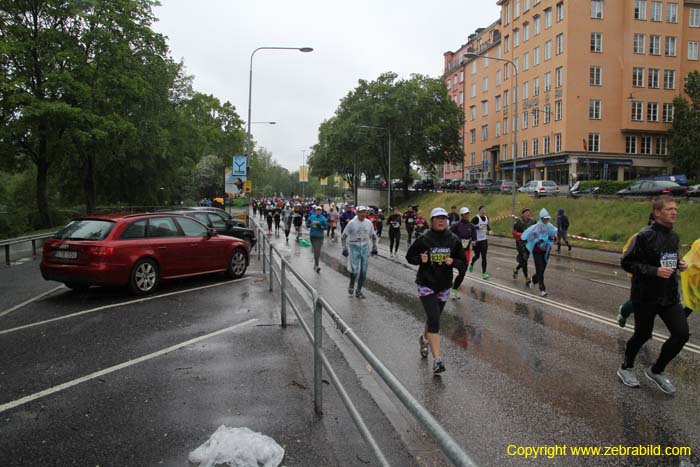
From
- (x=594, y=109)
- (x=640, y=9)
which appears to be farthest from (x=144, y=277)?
(x=640, y=9)

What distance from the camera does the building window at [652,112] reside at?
4759 centimetres

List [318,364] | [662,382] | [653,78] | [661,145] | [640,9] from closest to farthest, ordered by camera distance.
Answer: [318,364], [662,382], [640,9], [653,78], [661,145]

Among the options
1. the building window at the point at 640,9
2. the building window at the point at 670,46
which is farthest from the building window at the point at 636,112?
the building window at the point at 640,9

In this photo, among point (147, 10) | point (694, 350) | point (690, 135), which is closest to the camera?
point (694, 350)

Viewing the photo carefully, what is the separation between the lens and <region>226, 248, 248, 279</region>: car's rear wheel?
38.1 feet

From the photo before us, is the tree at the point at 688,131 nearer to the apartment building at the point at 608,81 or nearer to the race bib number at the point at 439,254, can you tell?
the apartment building at the point at 608,81

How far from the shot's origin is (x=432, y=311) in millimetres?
5520

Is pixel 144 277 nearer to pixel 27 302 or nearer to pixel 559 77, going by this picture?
pixel 27 302

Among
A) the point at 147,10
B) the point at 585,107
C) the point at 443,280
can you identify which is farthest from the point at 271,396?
the point at 585,107

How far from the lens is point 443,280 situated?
562 centimetres

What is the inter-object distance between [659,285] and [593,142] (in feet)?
155

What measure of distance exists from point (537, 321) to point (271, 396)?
15.8 feet

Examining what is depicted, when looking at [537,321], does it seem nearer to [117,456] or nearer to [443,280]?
[443,280]

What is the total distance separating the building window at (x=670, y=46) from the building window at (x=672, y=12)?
4.87ft
